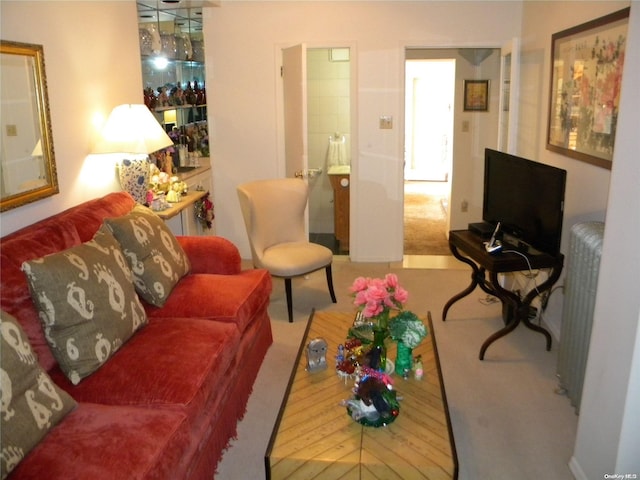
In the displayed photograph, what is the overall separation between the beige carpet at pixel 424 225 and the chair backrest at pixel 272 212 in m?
1.70

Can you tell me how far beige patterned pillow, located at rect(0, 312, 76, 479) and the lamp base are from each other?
1.98 m

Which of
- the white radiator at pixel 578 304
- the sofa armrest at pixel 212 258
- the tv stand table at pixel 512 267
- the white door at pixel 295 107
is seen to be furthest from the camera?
the white door at pixel 295 107

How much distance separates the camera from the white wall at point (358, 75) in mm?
4887

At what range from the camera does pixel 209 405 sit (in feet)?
7.80

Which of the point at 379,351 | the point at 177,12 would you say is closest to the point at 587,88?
the point at 379,351

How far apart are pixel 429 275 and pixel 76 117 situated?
2997 mm

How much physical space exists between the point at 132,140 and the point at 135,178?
1.10 feet

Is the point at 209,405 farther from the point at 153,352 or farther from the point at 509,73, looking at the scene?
the point at 509,73

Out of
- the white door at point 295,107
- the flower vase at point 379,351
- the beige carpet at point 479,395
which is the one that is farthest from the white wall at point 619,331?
the white door at point 295,107

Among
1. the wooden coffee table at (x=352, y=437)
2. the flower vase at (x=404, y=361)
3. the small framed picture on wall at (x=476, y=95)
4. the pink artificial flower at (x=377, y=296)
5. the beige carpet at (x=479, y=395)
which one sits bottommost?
the beige carpet at (x=479, y=395)

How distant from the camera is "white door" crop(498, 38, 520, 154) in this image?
4402 millimetres

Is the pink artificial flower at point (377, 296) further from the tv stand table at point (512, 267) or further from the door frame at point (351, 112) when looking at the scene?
the door frame at point (351, 112)

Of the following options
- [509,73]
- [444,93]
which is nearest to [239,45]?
[509,73]

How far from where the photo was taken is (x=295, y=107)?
4820mm
